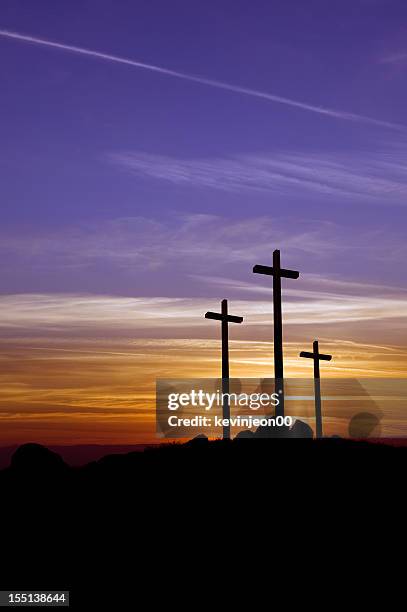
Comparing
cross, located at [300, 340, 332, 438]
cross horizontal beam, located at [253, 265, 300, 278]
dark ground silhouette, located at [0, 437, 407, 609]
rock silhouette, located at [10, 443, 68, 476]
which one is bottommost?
dark ground silhouette, located at [0, 437, 407, 609]

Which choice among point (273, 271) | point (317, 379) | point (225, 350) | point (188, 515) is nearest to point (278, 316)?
point (273, 271)

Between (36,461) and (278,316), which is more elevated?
(278,316)

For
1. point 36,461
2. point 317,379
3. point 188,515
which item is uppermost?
point 317,379

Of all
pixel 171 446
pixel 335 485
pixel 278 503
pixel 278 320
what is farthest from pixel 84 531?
pixel 278 320

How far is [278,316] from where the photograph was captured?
1224 inches

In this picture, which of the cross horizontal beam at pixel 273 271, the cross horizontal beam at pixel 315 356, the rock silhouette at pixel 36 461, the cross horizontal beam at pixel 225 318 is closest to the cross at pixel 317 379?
the cross horizontal beam at pixel 315 356

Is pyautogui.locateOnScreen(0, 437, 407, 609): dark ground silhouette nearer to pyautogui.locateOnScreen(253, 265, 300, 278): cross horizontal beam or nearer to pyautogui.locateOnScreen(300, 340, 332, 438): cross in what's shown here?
pyautogui.locateOnScreen(253, 265, 300, 278): cross horizontal beam

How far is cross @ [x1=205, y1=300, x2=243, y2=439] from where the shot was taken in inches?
1427

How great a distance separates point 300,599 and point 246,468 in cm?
935

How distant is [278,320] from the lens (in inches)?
1223

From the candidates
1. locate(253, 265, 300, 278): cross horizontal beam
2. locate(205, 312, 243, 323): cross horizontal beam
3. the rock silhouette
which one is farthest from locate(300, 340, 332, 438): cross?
the rock silhouette

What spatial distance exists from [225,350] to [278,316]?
264 inches

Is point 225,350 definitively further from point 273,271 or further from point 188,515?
point 188,515

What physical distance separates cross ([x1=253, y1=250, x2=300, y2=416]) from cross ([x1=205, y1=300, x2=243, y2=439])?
19.3 ft
